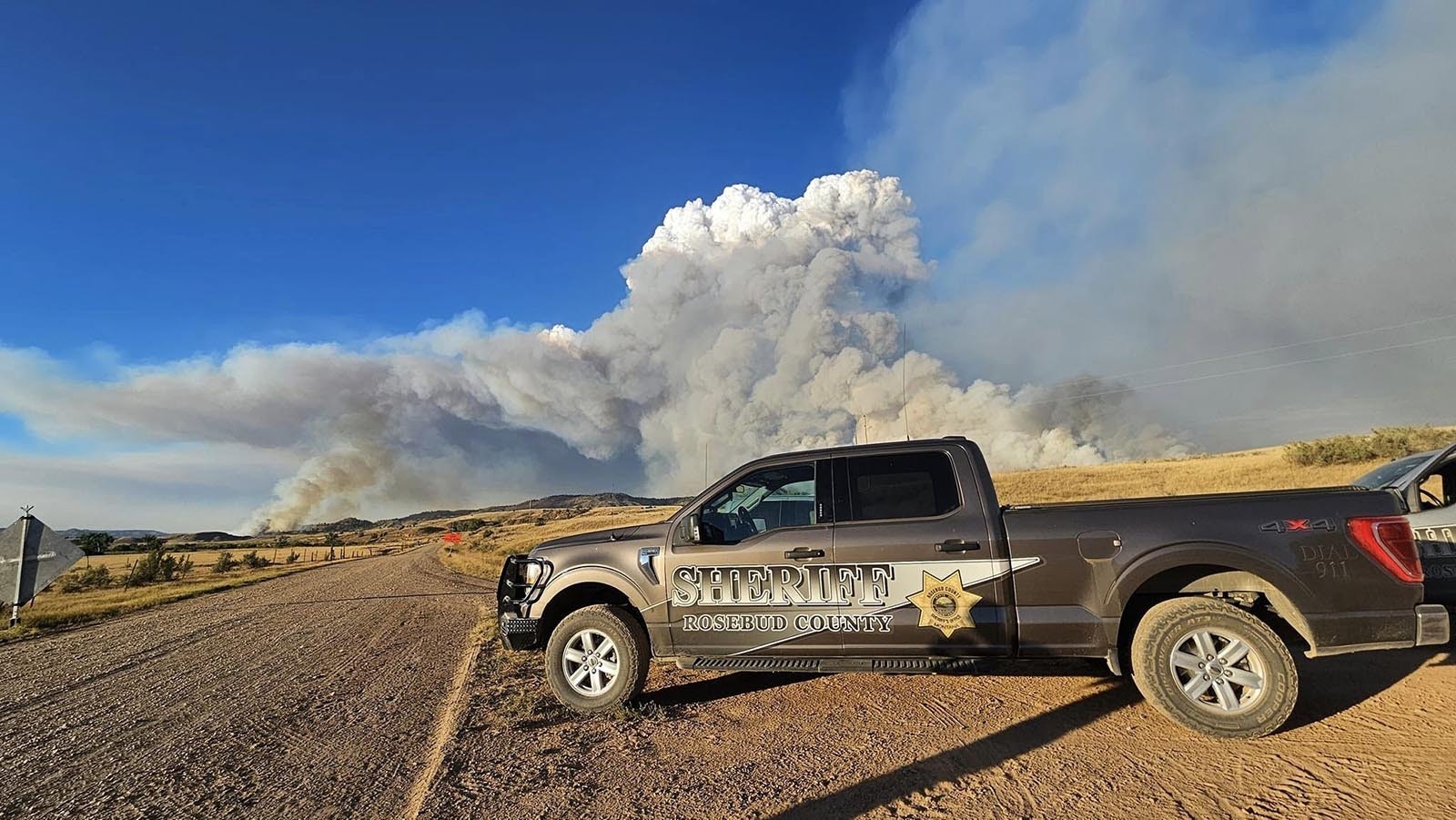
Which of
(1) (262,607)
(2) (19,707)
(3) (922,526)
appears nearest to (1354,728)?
(3) (922,526)

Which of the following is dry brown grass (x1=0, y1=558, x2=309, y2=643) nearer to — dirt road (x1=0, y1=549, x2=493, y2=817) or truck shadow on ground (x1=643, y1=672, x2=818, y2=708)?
dirt road (x1=0, y1=549, x2=493, y2=817)

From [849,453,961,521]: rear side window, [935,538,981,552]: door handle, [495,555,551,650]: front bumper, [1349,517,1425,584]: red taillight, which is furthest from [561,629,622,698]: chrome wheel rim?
[1349,517,1425,584]: red taillight

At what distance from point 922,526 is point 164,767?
Answer: 5.57 m

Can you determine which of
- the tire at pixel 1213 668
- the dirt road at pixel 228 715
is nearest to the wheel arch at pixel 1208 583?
the tire at pixel 1213 668

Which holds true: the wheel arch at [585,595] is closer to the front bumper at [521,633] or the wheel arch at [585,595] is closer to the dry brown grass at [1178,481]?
the front bumper at [521,633]

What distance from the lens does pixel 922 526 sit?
4.98 m

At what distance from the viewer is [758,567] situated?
205 inches

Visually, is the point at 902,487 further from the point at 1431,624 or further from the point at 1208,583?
the point at 1431,624

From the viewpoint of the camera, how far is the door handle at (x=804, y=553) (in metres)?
5.11

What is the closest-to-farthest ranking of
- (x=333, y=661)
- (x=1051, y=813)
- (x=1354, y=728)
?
(x=1051, y=813) → (x=1354, y=728) → (x=333, y=661)

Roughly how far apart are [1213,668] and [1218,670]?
29 millimetres

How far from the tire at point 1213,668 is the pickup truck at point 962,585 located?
0.04 ft

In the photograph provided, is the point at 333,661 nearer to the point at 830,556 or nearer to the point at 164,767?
the point at 164,767

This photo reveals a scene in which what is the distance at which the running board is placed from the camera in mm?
4762
